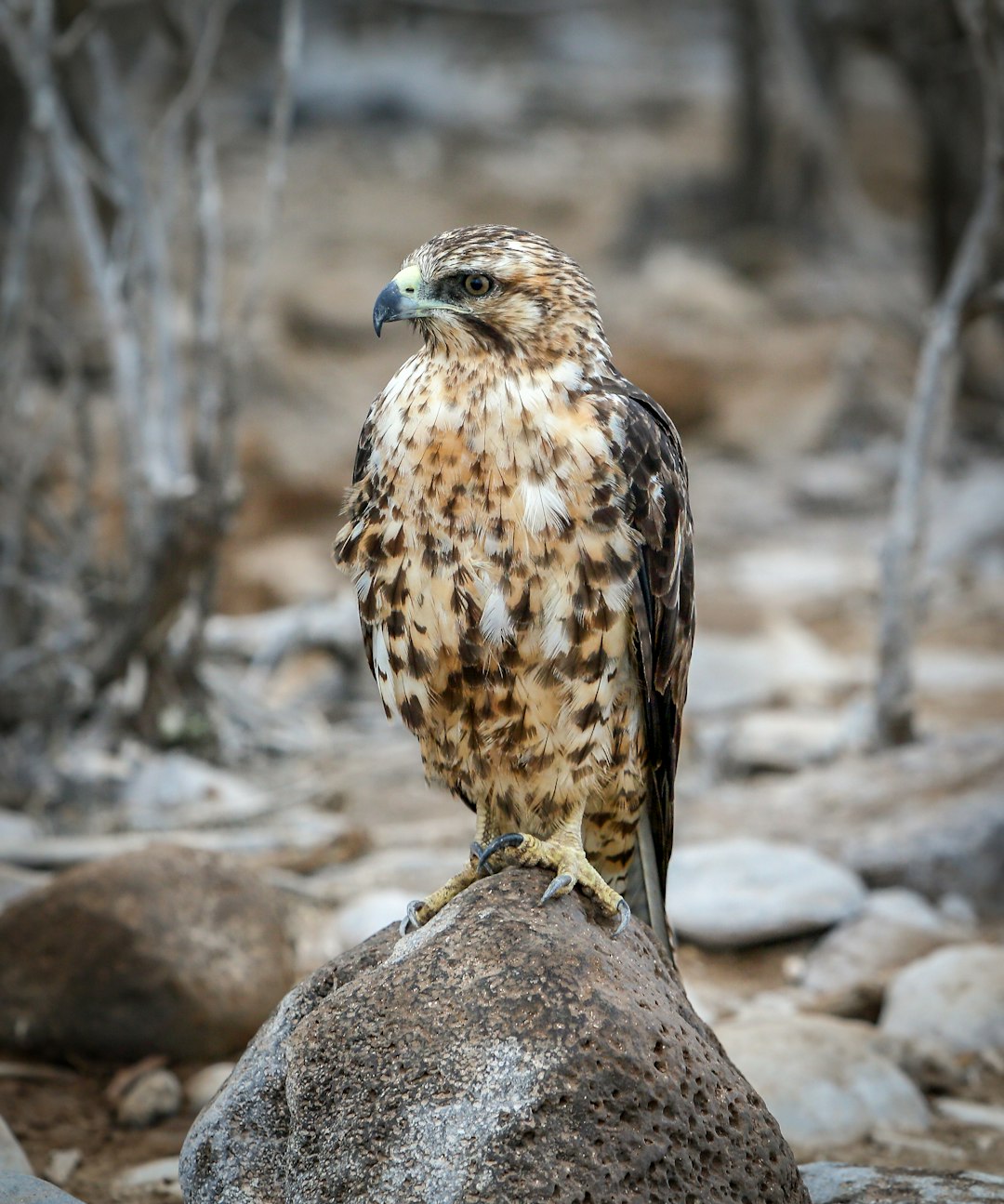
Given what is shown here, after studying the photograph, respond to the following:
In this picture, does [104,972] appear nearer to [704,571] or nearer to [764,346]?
[704,571]

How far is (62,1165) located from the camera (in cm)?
306

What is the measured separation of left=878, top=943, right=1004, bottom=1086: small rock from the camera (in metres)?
3.65

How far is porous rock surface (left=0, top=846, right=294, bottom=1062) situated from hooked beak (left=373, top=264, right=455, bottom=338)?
183 cm

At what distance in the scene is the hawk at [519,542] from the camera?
2494 mm

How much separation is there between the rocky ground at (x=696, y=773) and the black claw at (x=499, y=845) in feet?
3.64

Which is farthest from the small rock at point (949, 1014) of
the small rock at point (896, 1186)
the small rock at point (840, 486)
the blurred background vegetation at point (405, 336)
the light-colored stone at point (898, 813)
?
the small rock at point (840, 486)

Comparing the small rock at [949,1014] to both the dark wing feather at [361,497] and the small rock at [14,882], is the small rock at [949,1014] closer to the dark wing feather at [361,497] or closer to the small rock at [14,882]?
the dark wing feather at [361,497]

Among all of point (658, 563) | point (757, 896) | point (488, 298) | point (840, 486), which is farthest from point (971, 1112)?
point (840, 486)

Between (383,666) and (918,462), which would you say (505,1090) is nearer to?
(383,666)

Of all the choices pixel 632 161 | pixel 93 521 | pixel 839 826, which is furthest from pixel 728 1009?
pixel 632 161

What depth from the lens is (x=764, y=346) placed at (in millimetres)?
12148

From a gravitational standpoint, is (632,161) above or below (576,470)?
above

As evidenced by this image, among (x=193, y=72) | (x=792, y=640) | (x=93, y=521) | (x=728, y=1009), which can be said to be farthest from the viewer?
(x=792, y=640)

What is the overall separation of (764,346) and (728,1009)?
29.7 ft
